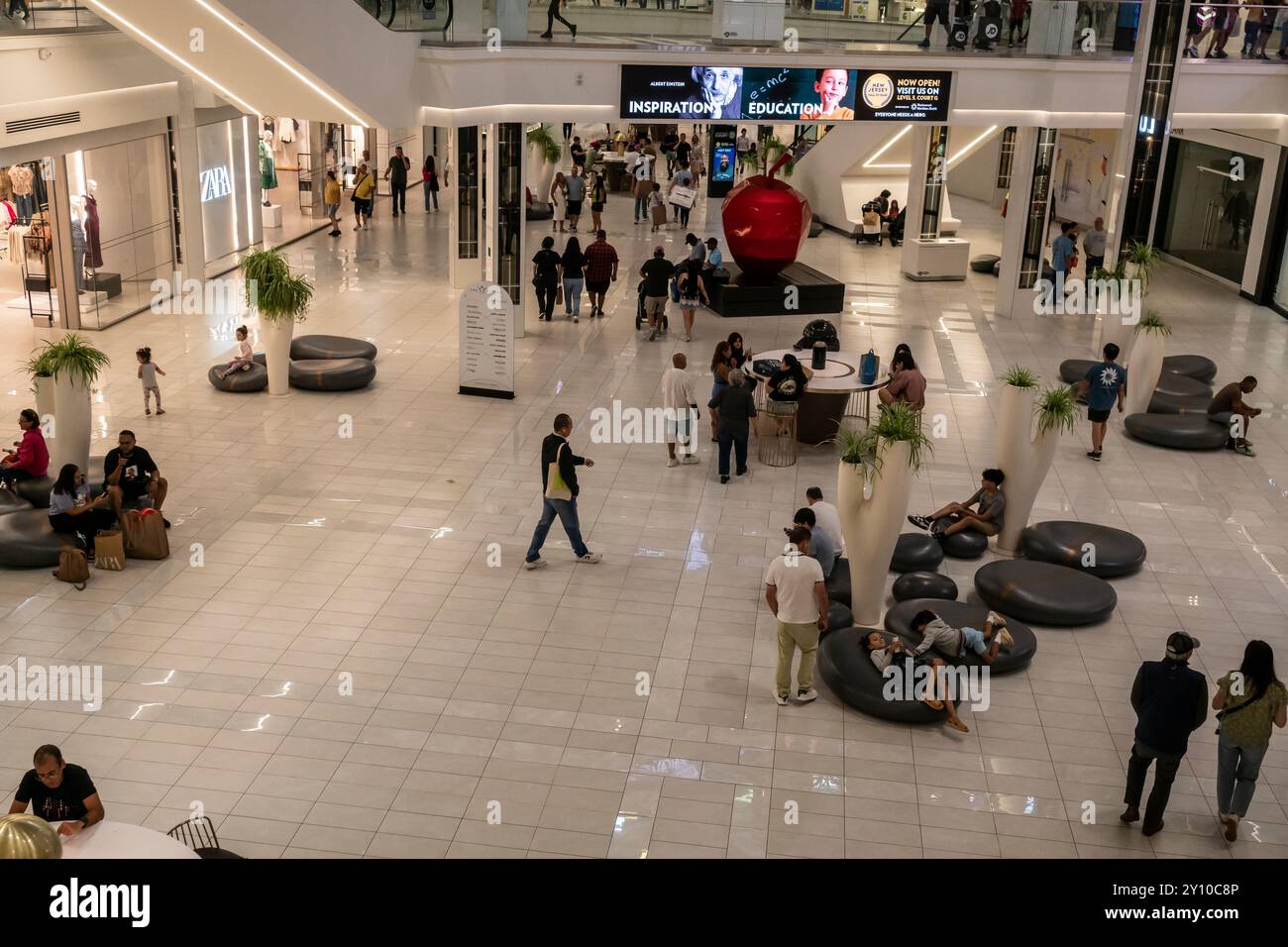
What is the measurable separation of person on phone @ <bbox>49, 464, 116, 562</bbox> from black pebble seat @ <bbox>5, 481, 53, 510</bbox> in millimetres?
843

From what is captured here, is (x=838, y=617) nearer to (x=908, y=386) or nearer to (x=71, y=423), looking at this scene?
(x=908, y=386)

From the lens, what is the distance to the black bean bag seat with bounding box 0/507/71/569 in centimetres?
1110

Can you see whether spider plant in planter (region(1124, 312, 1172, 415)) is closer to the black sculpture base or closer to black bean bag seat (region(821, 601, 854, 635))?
the black sculpture base

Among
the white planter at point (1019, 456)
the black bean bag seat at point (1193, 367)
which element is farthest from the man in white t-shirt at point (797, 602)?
the black bean bag seat at point (1193, 367)

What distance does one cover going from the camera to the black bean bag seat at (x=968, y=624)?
A: 9.87 m

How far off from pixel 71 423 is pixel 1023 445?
354 inches

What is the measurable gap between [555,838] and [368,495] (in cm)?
608

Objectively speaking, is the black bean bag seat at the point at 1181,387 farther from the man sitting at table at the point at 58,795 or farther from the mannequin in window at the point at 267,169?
the mannequin in window at the point at 267,169

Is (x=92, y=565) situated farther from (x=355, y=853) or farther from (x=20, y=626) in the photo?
(x=355, y=853)

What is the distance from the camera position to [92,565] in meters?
11.3

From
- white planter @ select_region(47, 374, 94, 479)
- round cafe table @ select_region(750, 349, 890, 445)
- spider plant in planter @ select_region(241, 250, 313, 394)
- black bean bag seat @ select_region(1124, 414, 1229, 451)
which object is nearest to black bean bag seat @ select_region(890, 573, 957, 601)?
round cafe table @ select_region(750, 349, 890, 445)
